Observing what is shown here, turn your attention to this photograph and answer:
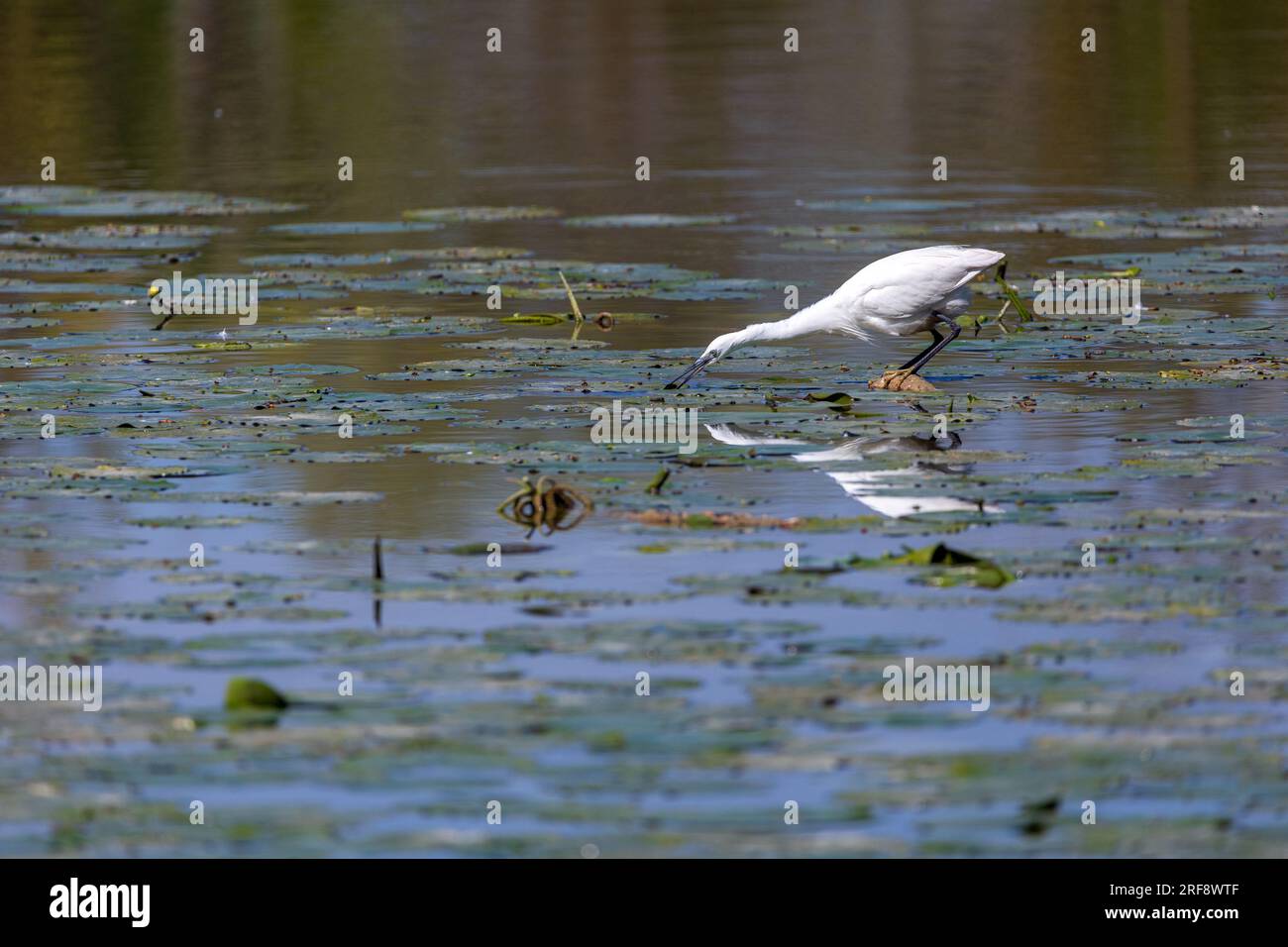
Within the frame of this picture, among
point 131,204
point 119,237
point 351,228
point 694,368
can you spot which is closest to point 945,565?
point 694,368

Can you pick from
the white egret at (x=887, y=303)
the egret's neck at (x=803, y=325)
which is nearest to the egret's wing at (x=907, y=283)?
the white egret at (x=887, y=303)

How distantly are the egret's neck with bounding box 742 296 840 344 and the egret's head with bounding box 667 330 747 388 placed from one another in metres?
0.06

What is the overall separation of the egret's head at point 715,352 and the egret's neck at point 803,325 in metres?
0.06

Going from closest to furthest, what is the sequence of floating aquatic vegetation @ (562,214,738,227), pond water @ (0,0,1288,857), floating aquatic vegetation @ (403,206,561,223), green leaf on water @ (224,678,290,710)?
pond water @ (0,0,1288,857) < green leaf on water @ (224,678,290,710) < floating aquatic vegetation @ (562,214,738,227) < floating aquatic vegetation @ (403,206,561,223)

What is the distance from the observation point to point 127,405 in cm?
1241

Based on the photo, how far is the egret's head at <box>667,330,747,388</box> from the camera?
40.6 feet

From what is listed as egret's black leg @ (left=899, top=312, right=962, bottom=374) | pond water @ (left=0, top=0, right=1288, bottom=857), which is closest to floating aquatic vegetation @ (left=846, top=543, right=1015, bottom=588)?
pond water @ (left=0, top=0, right=1288, bottom=857)

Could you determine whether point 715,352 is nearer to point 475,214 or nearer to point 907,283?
point 907,283

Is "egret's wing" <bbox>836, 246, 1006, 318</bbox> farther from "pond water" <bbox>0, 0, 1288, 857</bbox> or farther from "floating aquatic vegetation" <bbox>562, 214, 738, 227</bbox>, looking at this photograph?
"floating aquatic vegetation" <bbox>562, 214, 738, 227</bbox>

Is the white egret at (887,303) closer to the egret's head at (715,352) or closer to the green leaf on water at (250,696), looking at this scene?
the egret's head at (715,352)

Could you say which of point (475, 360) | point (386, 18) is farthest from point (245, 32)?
point (475, 360)

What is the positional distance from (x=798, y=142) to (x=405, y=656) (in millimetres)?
20379

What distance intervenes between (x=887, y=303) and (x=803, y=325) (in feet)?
1.57

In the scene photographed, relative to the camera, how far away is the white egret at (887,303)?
40.6ft
